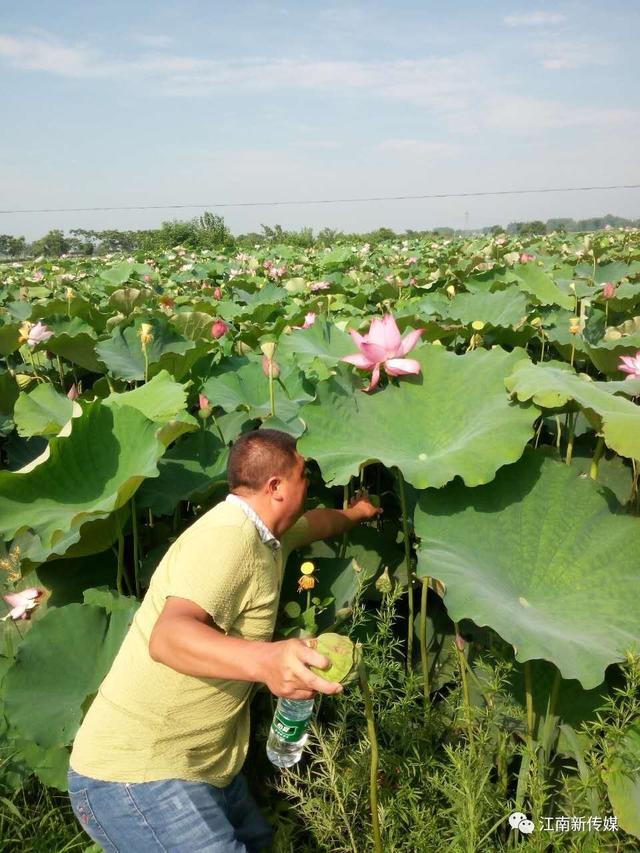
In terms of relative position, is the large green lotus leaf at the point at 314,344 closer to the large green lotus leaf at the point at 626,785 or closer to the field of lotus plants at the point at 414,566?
the field of lotus plants at the point at 414,566

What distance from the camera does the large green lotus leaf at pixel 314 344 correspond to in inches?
90.4

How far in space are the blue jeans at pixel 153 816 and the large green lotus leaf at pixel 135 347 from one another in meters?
1.62

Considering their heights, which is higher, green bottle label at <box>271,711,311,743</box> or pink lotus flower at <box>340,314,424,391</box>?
pink lotus flower at <box>340,314,424,391</box>

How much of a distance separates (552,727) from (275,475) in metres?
0.79

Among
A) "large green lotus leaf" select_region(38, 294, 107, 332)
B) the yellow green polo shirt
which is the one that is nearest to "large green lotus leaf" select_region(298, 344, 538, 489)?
the yellow green polo shirt

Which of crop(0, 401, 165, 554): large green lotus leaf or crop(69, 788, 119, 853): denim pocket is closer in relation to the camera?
crop(69, 788, 119, 853): denim pocket

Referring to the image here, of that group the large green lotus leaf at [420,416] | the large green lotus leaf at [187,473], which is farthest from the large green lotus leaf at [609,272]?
the large green lotus leaf at [187,473]

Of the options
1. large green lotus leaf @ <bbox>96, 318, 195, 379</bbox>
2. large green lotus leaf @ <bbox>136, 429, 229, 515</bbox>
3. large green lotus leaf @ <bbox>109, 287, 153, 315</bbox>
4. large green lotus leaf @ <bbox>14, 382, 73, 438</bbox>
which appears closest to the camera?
large green lotus leaf @ <bbox>136, 429, 229, 515</bbox>

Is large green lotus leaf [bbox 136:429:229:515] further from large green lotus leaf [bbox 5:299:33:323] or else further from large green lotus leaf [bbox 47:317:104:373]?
large green lotus leaf [bbox 5:299:33:323]

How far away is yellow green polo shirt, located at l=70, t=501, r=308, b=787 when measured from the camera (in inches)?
51.0

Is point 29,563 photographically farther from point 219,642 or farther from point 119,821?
point 219,642

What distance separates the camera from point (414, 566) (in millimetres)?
1935

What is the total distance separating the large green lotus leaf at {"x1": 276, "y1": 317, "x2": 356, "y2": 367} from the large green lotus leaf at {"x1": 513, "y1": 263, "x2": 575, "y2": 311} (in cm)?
111

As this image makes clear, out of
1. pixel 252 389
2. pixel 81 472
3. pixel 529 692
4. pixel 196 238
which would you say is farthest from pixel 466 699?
pixel 196 238
